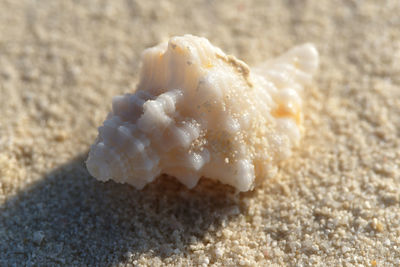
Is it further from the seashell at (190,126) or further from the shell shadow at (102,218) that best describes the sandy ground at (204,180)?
the seashell at (190,126)

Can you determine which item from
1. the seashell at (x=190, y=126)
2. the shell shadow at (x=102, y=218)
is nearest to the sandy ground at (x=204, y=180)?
the shell shadow at (x=102, y=218)

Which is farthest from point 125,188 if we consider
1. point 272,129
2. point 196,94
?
point 272,129

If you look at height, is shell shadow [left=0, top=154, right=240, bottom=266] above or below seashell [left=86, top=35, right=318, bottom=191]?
below

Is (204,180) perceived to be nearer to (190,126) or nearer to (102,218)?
(190,126)

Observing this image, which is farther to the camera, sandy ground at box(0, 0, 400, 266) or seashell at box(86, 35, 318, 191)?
sandy ground at box(0, 0, 400, 266)

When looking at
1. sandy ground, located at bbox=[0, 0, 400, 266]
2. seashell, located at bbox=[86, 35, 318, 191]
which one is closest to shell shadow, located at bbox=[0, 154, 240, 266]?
sandy ground, located at bbox=[0, 0, 400, 266]

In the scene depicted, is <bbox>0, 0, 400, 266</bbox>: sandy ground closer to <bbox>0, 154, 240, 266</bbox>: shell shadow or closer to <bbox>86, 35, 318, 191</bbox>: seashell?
<bbox>0, 154, 240, 266</bbox>: shell shadow
